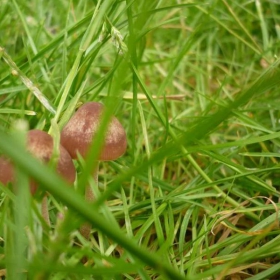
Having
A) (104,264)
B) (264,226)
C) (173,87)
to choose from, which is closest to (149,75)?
(173,87)

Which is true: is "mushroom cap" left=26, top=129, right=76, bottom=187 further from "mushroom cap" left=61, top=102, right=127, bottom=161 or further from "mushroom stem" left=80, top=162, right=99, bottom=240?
"mushroom stem" left=80, top=162, right=99, bottom=240

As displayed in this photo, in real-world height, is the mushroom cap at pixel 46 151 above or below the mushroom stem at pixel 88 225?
above

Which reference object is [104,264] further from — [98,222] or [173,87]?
[173,87]

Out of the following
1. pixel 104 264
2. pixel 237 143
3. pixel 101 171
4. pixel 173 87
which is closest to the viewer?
pixel 104 264

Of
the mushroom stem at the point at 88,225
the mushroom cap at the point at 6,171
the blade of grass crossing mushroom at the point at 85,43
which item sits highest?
the blade of grass crossing mushroom at the point at 85,43

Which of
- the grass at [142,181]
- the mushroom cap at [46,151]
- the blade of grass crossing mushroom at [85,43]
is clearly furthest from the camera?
the blade of grass crossing mushroom at [85,43]

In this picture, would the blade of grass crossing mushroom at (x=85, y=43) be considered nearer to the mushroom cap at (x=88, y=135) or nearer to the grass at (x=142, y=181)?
the grass at (x=142, y=181)

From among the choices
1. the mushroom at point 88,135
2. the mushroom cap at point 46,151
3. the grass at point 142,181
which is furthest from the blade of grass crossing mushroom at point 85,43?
the mushroom cap at point 46,151

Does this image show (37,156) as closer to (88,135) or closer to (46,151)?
(46,151)
